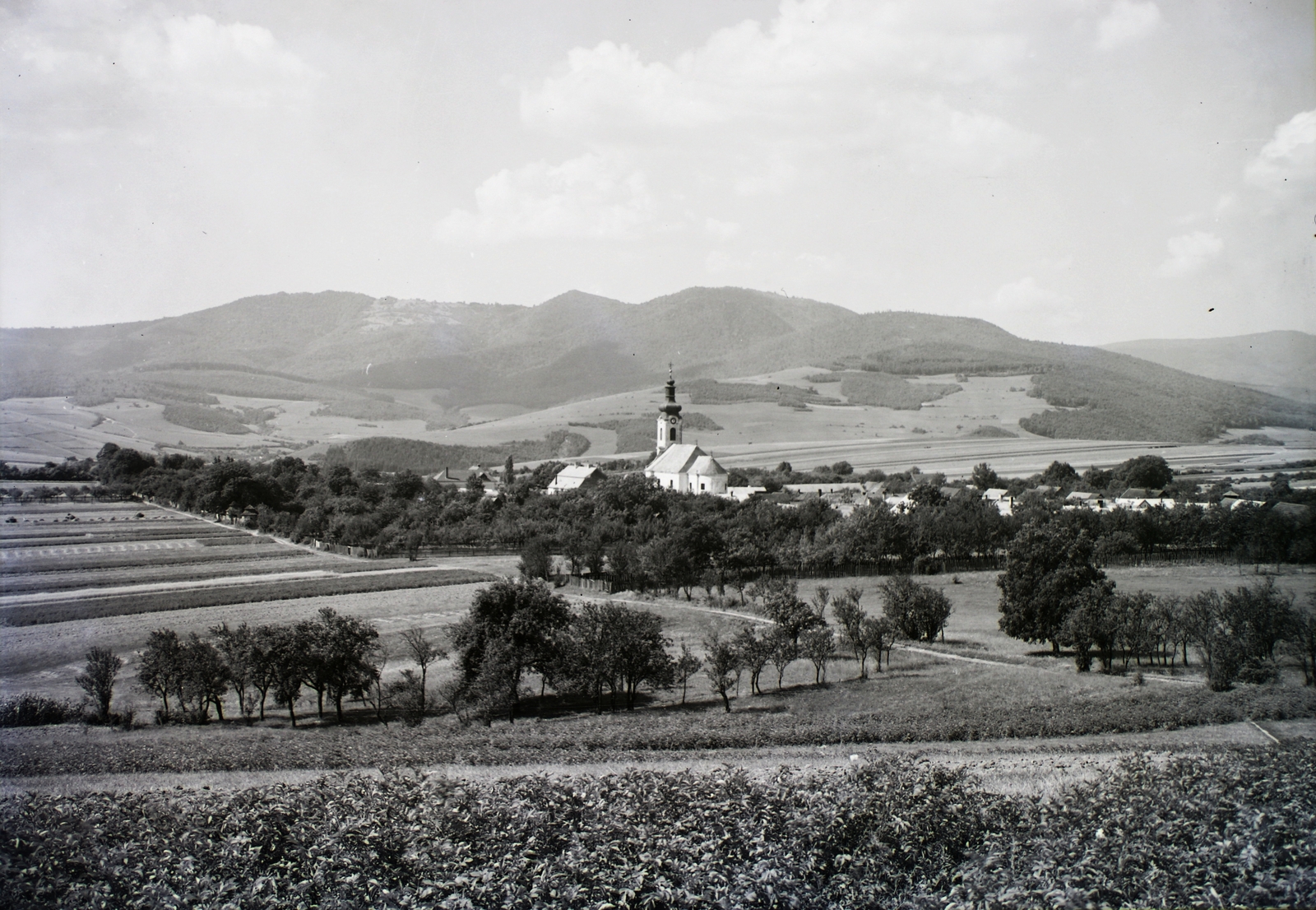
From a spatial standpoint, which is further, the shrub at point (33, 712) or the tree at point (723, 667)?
the tree at point (723, 667)

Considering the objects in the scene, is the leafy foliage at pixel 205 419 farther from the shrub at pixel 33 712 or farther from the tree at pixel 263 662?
the tree at pixel 263 662

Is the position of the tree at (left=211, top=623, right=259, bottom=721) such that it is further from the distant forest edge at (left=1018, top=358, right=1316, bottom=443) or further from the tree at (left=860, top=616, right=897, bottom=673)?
the distant forest edge at (left=1018, top=358, right=1316, bottom=443)

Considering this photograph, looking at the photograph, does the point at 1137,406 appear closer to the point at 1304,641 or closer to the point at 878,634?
the point at 1304,641

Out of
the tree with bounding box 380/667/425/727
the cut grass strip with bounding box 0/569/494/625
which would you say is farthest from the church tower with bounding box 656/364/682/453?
the tree with bounding box 380/667/425/727

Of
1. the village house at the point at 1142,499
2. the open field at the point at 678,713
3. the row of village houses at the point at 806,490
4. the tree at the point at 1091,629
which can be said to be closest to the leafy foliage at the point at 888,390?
the row of village houses at the point at 806,490

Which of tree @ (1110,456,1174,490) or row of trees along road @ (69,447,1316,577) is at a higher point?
tree @ (1110,456,1174,490)

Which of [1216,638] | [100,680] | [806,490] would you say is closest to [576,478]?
[806,490]
